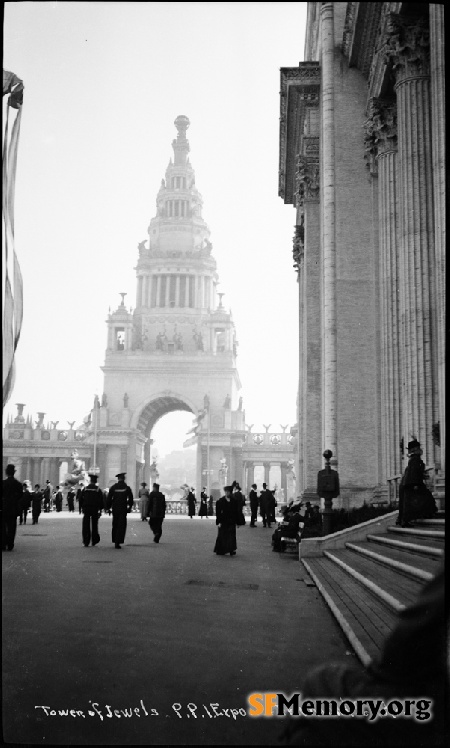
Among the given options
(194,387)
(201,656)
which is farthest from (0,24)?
(194,387)

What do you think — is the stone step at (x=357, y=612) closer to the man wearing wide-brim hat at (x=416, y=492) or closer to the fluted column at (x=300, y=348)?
the man wearing wide-brim hat at (x=416, y=492)

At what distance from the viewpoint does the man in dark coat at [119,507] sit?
53.7 ft

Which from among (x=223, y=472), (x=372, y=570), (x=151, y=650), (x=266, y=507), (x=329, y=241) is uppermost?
(x=329, y=241)

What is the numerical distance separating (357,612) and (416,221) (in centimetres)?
935

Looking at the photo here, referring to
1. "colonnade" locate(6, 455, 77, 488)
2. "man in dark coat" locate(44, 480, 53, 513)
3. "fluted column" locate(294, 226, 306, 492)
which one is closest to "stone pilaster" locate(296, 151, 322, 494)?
"fluted column" locate(294, 226, 306, 492)

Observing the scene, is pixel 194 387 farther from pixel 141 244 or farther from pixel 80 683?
pixel 80 683

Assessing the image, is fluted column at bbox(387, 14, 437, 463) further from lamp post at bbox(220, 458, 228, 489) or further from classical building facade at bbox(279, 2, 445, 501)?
lamp post at bbox(220, 458, 228, 489)

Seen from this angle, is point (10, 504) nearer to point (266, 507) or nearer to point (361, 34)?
point (361, 34)

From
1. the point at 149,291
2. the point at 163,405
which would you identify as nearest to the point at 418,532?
the point at 163,405

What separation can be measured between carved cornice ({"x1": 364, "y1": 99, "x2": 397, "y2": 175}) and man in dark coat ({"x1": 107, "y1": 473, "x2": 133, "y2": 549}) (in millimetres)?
9769

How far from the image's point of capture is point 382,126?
1812cm

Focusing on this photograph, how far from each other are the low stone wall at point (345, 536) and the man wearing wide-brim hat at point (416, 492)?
173 centimetres

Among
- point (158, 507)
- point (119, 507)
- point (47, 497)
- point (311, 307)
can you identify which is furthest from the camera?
point (47, 497)

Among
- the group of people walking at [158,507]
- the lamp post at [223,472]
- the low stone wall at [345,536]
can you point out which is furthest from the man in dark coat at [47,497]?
the low stone wall at [345,536]
